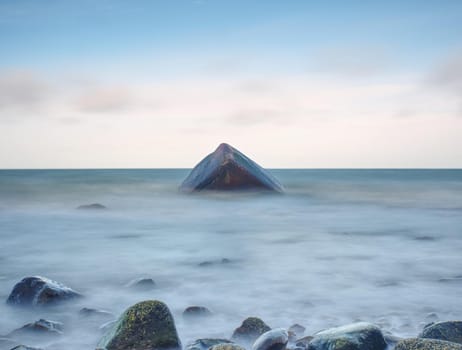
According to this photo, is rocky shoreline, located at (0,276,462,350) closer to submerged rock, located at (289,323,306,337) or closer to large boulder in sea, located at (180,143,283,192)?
submerged rock, located at (289,323,306,337)

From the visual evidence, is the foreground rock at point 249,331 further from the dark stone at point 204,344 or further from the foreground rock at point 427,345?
the foreground rock at point 427,345

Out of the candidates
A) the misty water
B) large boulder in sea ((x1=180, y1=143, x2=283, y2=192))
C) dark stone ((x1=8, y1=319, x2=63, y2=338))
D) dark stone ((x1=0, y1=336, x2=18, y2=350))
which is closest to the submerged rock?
the misty water

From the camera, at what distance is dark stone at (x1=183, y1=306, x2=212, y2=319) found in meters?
4.93

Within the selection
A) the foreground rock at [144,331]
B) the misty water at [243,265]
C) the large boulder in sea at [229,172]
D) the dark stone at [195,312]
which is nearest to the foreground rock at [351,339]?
the misty water at [243,265]

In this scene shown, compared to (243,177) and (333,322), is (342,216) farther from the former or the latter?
(333,322)

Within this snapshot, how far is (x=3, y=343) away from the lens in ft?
13.6

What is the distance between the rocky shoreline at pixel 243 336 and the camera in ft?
11.7

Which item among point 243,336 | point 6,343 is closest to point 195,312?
point 243,336

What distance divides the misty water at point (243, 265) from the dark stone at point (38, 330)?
5.8 inches

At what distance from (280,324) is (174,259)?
12.8 feet

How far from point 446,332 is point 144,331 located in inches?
98.7

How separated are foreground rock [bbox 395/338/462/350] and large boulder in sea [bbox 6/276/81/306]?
380 centimetres

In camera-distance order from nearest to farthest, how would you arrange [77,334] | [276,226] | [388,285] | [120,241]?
[77,334] → [388,285] → [120,241] → [276,226]

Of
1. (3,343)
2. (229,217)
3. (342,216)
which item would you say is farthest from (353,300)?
(342,216)
